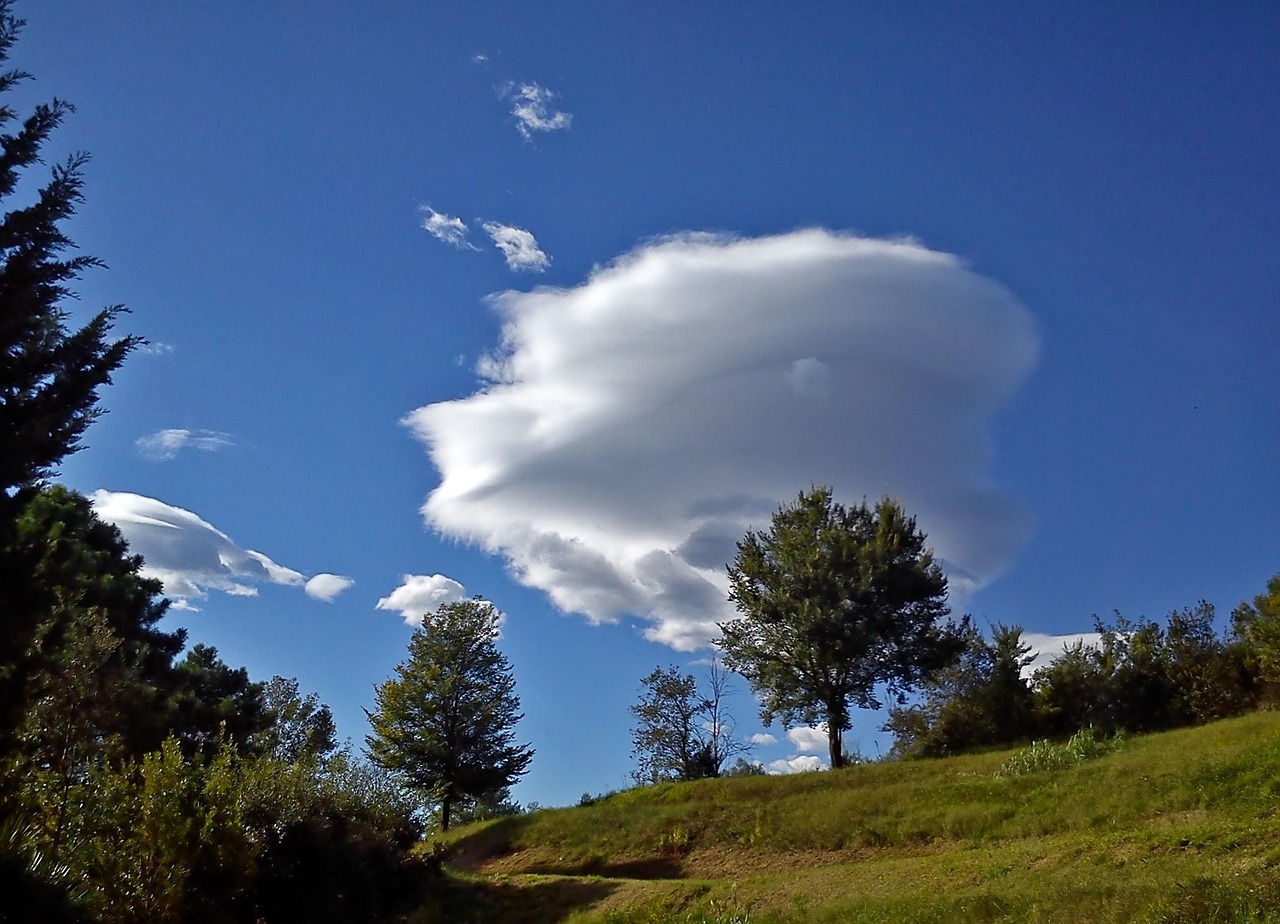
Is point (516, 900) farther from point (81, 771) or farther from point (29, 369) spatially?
point (29, 369)

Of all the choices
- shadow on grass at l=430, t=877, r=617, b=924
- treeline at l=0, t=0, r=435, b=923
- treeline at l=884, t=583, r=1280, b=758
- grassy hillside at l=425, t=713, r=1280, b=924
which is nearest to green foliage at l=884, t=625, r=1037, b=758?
treeline at l=884, t=583, r=1280, b=758

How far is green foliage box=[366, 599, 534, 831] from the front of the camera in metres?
42.2

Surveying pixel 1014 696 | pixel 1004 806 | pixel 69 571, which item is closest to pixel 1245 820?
pixel 1004 806

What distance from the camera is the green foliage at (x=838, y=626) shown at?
40750 millimetres

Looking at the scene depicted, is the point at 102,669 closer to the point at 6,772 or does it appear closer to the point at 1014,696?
the point at 6,772

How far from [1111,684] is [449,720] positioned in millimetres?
29399

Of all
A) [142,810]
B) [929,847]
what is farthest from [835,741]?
[142,810]

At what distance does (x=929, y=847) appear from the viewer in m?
21.7

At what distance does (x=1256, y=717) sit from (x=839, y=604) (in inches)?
655

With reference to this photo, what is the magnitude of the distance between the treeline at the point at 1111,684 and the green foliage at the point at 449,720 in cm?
1922

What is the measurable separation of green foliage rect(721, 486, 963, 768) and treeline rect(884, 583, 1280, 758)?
7.19 feet

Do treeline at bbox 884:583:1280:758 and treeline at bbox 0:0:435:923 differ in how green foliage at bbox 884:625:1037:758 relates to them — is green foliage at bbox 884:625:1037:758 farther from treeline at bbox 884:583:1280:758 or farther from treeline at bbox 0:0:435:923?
treeline at bbox 0:0:435:923

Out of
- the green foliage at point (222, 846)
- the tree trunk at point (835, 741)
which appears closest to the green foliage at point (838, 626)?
the tree trunk at point (835, 741)

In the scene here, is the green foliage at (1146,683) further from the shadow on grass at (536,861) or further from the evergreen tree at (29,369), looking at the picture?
the evergreen tree at (29,369)
